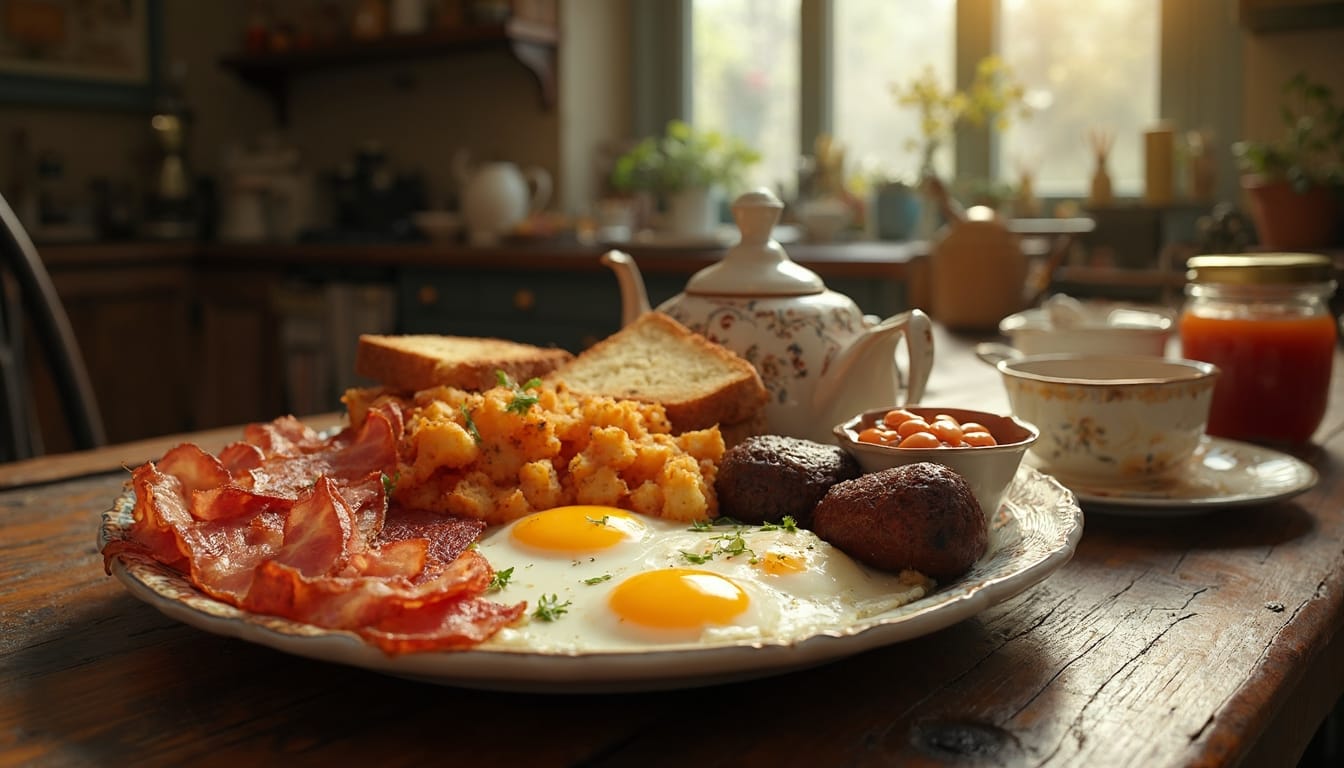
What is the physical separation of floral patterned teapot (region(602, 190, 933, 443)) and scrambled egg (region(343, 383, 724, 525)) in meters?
0.23

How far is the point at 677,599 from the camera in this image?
0.66 m

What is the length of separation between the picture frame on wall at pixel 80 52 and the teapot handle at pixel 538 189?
2.09m

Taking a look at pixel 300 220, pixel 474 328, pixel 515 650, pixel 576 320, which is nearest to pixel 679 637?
pixel 515 650

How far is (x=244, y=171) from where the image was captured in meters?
4.98

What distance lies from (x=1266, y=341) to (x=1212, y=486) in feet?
1.16

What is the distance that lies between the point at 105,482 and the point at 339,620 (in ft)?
2.47

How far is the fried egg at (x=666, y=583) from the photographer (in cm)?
64

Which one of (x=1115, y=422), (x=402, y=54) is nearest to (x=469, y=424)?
(x=1115, y=422)

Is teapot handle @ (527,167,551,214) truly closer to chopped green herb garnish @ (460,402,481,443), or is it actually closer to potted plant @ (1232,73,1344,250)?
potted plant @ (1232,73,1344,250)

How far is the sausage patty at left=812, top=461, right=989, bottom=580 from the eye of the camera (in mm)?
739

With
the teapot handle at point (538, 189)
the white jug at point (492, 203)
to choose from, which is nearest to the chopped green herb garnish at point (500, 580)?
the white jug at point (492, 203)

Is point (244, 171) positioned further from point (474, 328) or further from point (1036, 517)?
point (1036, 517)

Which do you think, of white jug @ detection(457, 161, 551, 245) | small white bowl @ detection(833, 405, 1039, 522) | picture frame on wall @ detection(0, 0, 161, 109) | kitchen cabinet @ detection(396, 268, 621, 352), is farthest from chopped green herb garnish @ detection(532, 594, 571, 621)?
picture frame on wall @ detection(0, 0, 161, 109)

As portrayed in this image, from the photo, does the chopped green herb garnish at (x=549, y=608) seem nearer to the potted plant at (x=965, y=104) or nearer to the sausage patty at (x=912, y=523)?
the sausage patty at (x=912, y=523)
